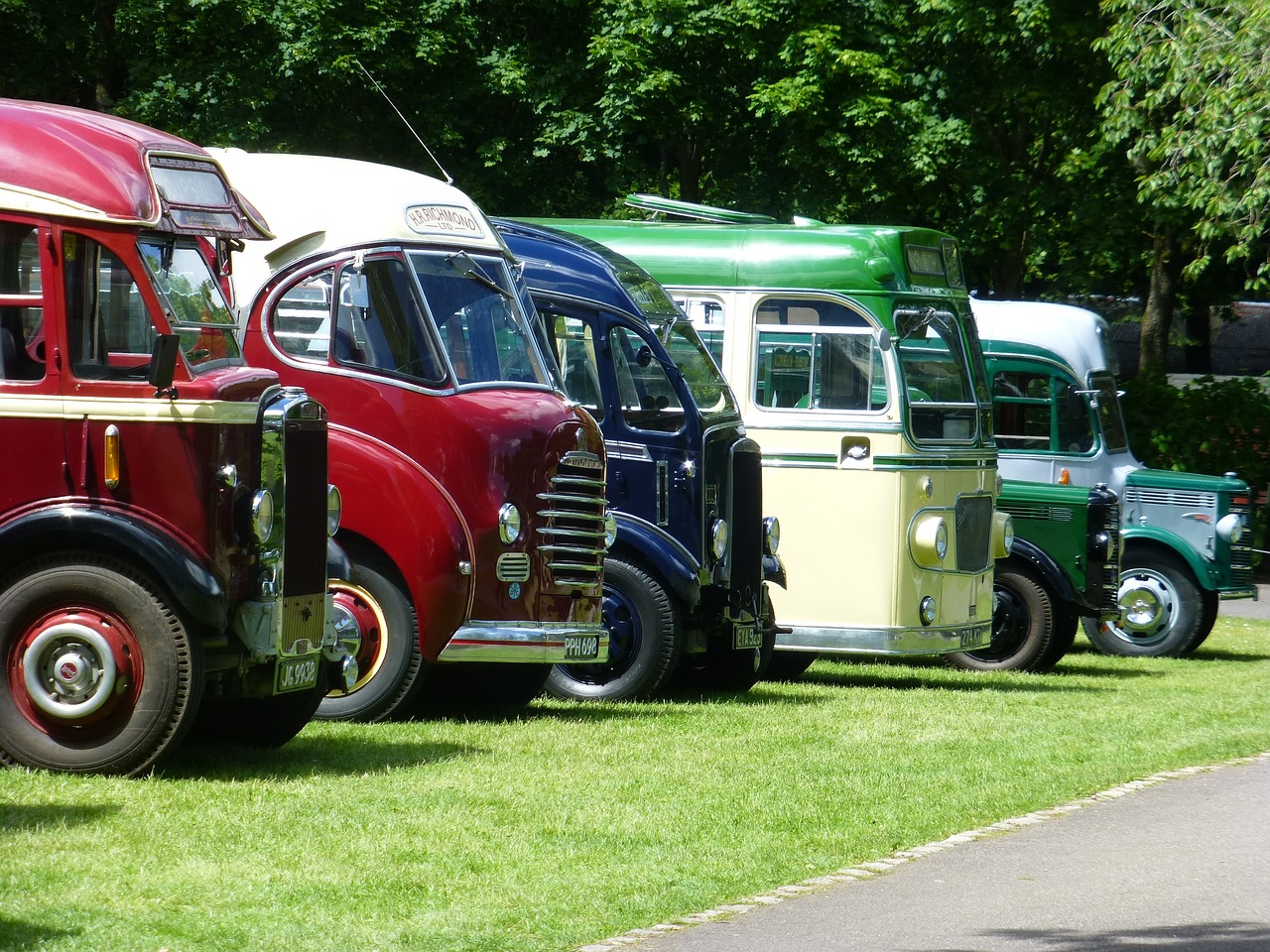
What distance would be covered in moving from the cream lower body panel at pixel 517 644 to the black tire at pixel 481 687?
0.80 metres

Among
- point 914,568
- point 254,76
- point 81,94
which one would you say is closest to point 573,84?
point 254,76

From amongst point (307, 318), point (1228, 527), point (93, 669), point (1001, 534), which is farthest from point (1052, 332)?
point (93, 669)

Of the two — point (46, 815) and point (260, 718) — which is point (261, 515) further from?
point (46, 815)

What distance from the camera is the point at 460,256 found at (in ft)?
36.4

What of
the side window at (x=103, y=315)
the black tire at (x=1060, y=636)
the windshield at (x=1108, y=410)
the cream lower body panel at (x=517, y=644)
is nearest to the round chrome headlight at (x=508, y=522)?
the cream lower body panel at (x=517, y=644)

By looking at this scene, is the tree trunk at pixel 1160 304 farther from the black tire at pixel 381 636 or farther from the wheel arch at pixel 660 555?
the black tire at pixel 381 636

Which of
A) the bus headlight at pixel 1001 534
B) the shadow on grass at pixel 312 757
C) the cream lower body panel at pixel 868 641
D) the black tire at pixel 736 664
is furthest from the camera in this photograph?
the bus headlight at pixel 1001 534

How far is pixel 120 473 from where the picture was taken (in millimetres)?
8492

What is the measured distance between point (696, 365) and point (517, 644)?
3247mm

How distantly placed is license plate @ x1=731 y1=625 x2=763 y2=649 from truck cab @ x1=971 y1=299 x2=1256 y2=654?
554 cm

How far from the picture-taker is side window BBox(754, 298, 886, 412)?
13766mm

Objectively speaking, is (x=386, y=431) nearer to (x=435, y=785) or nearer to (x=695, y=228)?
(x=435, y=785)

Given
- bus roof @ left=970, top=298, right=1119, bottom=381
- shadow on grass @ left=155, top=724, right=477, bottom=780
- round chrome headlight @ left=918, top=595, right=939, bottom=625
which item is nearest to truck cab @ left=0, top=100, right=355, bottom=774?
shadow on grass @ left=155, top=724, right=477, bottom=780

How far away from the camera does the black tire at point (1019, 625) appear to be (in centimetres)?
1544
